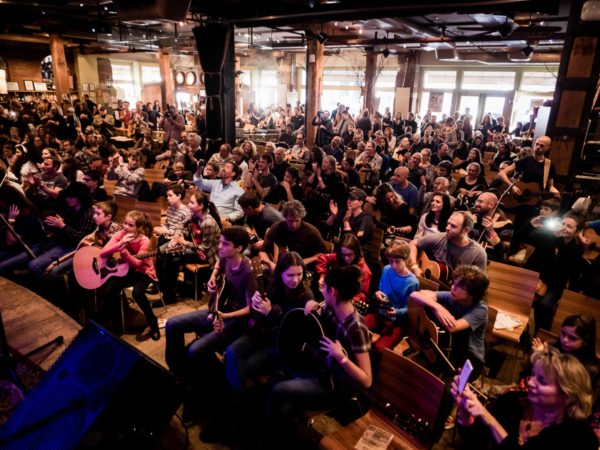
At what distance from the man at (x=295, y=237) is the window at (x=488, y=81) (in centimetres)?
1830

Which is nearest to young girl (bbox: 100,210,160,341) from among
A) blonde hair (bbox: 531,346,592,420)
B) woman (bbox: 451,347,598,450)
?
woman (bbox: 451,347,598,450)

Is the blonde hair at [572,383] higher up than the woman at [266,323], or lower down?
higher up

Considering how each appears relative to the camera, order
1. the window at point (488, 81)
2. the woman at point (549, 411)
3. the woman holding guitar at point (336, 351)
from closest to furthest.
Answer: the woman at point (549, 411)
the woman holding guitar at point (336, 351)
the window at point (488, 81)

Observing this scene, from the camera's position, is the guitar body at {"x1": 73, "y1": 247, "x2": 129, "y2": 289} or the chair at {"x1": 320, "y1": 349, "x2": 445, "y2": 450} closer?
the chair at {"x1": 320, "y1": 349, "x2": 445, "y2": 450}

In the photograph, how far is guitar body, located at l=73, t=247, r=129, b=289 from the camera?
12.6 ft

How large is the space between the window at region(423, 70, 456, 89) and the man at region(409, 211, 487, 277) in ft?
60.0

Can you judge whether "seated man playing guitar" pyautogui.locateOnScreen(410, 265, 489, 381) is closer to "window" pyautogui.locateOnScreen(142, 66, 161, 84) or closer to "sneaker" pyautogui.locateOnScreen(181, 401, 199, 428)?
"sneaker" pyautogui.locateOnScreen(181, 401, 199, 428)

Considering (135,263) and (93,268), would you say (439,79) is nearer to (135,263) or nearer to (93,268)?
(135,263)

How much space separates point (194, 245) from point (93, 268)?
3.36 feet

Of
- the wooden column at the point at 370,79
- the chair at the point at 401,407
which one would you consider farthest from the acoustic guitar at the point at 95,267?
the wooden column at the point at 370,79

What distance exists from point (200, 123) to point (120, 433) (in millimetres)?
9056

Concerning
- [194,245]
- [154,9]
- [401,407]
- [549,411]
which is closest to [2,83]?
[154,9]

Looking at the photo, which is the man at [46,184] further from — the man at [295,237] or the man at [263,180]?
the man at [295,237]

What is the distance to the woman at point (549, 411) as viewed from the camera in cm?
177
